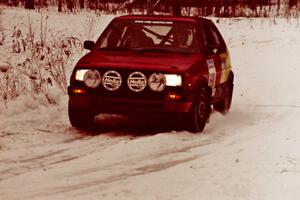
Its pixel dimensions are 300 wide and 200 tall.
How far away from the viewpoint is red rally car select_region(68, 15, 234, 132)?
28.3 ft

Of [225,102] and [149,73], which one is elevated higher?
[149,73]

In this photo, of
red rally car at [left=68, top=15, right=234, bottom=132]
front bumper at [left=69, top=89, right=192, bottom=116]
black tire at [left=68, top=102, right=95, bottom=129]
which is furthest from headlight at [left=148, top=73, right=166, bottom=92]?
black tire at [left=68, top=102, right=95, bottom=129]

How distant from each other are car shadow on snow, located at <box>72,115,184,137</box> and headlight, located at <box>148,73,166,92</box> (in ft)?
1.82

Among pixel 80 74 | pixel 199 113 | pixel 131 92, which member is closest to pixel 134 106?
pixel 131 92

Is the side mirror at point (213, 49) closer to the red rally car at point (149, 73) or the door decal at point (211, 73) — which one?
the red rally car at point (149, 73)

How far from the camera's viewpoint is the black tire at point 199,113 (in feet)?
29.1

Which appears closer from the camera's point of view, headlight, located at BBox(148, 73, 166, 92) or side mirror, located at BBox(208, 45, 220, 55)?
headlight, located at BBox(148, 73, 166, 92)

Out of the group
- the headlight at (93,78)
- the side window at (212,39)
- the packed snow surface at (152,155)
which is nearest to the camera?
the packed snow surface at (152,155)

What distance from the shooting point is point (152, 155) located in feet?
24.7

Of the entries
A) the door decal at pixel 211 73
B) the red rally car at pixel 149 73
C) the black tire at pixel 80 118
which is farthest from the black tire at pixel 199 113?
the black tire at pixel 80 118

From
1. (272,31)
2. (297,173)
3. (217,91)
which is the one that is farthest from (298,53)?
(297,173)

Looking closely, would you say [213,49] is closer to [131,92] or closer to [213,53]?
[213,53]

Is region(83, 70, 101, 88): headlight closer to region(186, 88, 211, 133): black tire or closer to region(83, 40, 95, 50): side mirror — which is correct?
region(83, 40, 95, 50): side mirror

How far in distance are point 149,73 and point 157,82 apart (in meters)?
0.15
